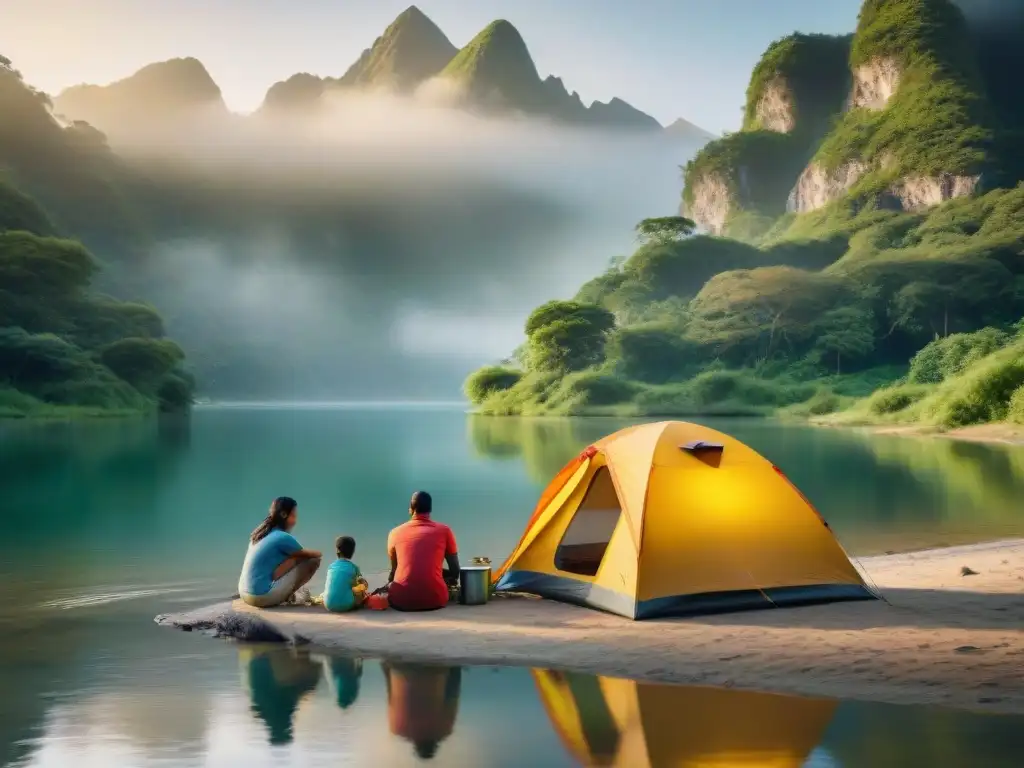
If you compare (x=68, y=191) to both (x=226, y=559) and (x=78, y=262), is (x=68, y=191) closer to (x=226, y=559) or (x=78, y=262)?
(x=78, y=262)

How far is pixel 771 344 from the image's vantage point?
315 ft

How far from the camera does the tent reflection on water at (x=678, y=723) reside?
6.11 meters

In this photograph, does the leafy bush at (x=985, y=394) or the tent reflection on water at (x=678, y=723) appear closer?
the tent reflection on water at (x=678, y=723)

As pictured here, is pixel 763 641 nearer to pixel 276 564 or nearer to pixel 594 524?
pixel 594 524

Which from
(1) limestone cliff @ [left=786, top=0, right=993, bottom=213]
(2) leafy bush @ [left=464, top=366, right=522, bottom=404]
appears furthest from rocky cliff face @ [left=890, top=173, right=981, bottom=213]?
(2) leafy bush @ [left=464, top=366, right=522, bottom=404]

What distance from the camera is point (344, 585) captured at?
9797 millimetres

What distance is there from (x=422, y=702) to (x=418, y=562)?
2.61m

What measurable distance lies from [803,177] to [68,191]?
105m

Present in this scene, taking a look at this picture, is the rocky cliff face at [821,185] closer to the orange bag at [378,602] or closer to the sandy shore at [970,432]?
the sandy shore at [970,432]

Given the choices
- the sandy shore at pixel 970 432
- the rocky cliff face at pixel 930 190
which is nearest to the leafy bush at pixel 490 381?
the sandy shore at pixel 970 432

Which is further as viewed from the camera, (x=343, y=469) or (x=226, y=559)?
(x=343, y=469)

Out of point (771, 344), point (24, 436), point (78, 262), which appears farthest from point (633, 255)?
point (24, 436)

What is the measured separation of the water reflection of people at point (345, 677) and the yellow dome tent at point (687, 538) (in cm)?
262

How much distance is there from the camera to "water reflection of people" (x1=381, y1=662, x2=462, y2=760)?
6.59 m
